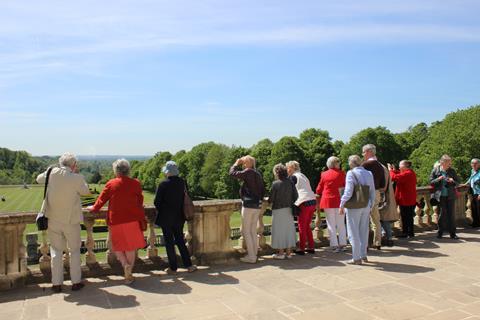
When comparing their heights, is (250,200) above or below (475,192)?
above

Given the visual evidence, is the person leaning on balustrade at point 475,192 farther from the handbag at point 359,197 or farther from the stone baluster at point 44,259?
the stone baluster at point 44,259

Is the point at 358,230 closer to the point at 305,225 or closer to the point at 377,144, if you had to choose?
the point at 305,225

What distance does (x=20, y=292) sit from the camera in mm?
6559

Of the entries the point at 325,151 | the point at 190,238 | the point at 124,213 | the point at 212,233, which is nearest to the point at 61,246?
the point at 124,213

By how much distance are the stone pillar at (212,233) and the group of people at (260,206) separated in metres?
0.36

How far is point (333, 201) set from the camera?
347 inches

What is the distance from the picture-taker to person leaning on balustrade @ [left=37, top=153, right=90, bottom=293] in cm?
648

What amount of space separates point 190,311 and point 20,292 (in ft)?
8.85

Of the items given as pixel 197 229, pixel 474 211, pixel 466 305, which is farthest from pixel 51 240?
pixel 474 211

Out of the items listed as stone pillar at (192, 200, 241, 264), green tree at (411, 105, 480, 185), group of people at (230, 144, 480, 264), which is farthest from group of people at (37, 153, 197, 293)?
green tree at (411, 105, 480, 185)

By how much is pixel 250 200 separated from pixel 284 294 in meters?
2.16

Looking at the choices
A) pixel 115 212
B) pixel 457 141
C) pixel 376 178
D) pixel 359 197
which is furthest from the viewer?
pixel 457 141

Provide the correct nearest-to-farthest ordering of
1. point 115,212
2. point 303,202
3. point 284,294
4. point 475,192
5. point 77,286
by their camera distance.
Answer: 1. point 284,294
2. point 77,286
3. point 115,212
4. point 303,202
5. point 475,192

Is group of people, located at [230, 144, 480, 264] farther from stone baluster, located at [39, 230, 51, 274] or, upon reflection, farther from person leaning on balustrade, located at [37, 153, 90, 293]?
stone baluster, located at [39, 230, 51, 274]
